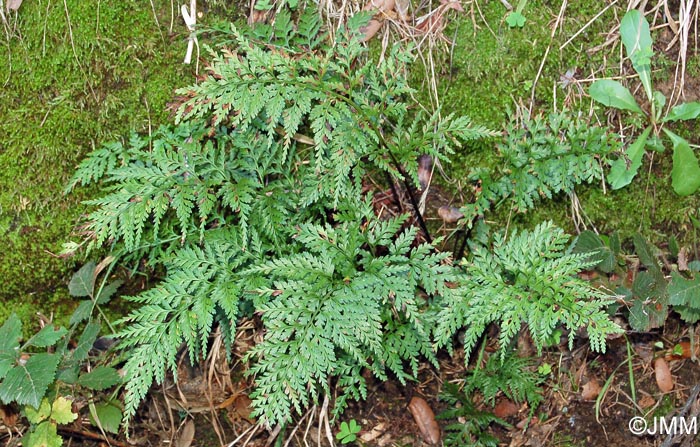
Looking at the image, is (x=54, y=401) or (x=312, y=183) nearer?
(x=312, y=183)

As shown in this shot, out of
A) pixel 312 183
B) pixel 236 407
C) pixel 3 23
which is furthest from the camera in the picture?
pixel 236 407

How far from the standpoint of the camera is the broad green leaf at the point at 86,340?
3.66 meters

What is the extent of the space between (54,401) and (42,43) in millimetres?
2054

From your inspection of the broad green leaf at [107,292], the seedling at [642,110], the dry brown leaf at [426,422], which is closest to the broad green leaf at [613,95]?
the seedling at [642,110]

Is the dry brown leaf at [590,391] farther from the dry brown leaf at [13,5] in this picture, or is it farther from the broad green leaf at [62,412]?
the dry brown leaf at [13,5]

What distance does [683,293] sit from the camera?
357 centimetres

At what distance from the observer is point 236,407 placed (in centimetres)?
394

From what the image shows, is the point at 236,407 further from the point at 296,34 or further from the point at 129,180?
the point at 296,34

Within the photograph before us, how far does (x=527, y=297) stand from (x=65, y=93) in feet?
9.18

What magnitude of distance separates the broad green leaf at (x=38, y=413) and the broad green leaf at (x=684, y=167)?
381 cm

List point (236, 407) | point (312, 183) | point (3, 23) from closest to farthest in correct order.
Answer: point (312, 183) < point (3, 23) < point (236, 407)

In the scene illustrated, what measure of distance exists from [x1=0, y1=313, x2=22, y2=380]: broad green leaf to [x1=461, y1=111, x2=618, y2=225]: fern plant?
2598mm

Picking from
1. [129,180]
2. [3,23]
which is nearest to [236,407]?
[129,180]

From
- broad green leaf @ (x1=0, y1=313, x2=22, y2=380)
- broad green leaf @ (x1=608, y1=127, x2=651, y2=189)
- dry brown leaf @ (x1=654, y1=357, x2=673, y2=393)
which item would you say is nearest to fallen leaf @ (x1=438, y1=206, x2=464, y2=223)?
broad green leaf @ (x1=608, y1=127, x2=651, y2=189)
